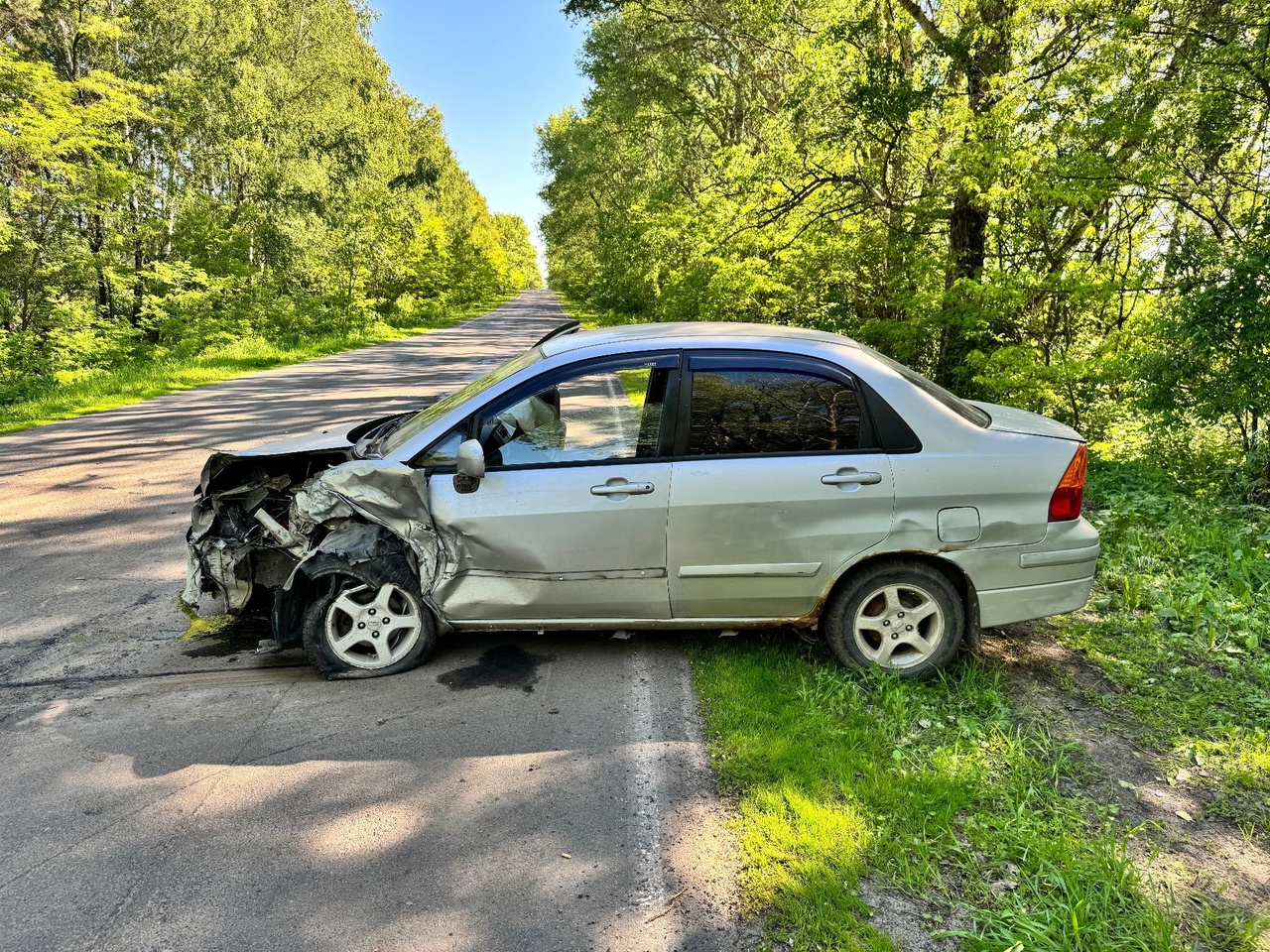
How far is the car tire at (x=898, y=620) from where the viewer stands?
3.75 metres

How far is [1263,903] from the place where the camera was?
7.98 feet

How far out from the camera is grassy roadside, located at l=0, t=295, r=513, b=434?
473 inches

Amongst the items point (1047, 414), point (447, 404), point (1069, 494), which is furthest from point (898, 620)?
point (1047, 414)

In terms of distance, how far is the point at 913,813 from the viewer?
9.39 feet

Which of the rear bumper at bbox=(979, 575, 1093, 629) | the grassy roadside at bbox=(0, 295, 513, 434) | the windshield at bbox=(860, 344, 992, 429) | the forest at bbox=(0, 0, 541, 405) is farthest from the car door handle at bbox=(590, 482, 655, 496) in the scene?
the forest at bbox=(0, 0, 541, 405)

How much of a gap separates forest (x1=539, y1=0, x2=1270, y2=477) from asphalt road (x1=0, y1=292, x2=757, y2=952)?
560 cm

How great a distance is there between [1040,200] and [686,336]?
5748 mm

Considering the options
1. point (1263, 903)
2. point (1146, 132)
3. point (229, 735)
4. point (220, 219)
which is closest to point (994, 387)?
point (1146, 132)

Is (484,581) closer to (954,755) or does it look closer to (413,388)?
(954,755)

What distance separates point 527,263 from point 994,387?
151m

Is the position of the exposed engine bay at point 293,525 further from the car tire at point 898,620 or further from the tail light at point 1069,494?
the tail light at point 1069,494

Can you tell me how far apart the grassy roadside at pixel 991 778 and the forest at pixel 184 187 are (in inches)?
649

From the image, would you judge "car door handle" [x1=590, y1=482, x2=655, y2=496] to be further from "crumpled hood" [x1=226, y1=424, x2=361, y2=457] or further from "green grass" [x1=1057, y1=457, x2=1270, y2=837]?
"green grass" [x1=1057, y1=457, x2=1270, y2=837]

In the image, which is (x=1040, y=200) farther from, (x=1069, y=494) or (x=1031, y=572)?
(x=1031, y=572)
